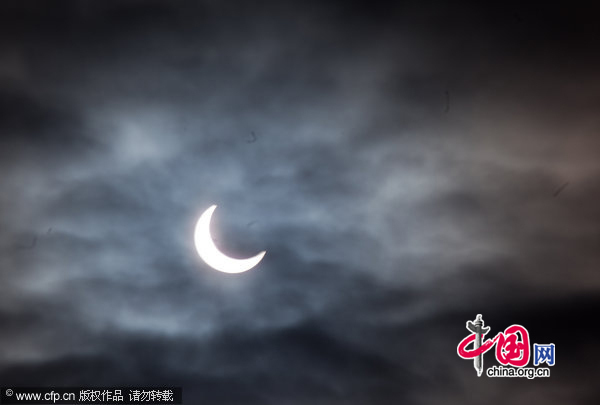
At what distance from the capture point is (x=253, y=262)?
65.0m

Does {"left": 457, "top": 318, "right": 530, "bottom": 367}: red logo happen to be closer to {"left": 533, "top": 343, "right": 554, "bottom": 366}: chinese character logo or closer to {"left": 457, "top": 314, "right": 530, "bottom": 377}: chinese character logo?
{"left": 457, "top": 314, "right": 530, "bottom": 377}: chinese character logo

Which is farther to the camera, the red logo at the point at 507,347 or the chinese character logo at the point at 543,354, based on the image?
the chinese character logo at the point at 543,354

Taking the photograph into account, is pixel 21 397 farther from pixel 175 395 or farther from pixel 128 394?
pixel 175 395

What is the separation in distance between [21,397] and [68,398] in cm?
620

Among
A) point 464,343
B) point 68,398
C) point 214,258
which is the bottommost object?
point 68,398

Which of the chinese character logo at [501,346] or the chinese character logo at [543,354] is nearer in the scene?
the chinese character logo at [501,346]

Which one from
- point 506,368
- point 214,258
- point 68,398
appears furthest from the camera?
point 506,368

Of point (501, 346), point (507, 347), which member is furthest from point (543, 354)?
point (501, 346)

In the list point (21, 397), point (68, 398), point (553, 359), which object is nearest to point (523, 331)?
point (553, 359)

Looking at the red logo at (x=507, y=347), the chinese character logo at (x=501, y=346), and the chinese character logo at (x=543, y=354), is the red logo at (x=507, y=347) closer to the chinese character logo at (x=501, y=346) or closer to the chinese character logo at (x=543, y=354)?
the chinese character logo at (x=501, y=346)

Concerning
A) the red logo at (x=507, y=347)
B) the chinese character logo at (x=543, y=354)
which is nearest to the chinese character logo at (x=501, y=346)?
the red logo at (x=507, y=347)

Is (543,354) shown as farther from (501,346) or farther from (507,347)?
(501,346)

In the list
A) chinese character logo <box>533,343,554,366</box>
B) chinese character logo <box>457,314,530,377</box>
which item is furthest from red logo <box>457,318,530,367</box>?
chinese character logo <box>533,343,554,366</box>

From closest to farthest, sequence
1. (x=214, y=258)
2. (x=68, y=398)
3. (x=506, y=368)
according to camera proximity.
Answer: (x=214, y=258), (x=68, y=398), (x=506, y=368)
